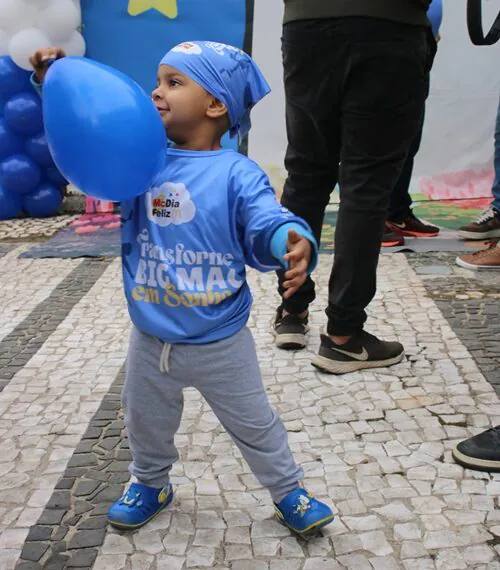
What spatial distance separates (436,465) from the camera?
2.17 m

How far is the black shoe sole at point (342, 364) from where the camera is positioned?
2.78 metres

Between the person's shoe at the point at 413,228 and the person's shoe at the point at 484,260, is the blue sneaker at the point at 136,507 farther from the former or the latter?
the person's shoe at the point at 413,228

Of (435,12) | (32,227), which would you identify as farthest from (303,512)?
(32,227)

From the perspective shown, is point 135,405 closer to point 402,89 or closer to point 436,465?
point 436,465

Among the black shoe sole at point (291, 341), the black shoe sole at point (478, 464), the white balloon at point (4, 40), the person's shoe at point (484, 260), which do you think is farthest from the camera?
the white balloon at point (4, 40)

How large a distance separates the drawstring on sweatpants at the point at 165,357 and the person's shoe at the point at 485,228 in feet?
11.5

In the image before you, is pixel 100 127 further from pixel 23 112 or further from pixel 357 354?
pixel 23 112

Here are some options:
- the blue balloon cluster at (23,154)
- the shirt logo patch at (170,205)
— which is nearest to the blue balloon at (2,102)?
the blue balloon cluster at (23,154)

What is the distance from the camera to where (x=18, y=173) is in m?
5.34

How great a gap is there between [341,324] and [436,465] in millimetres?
779

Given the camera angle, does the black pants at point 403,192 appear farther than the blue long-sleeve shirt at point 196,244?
Yes

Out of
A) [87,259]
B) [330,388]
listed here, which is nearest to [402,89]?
[330,388]

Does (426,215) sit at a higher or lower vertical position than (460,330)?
lower

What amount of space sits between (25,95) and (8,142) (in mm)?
356
